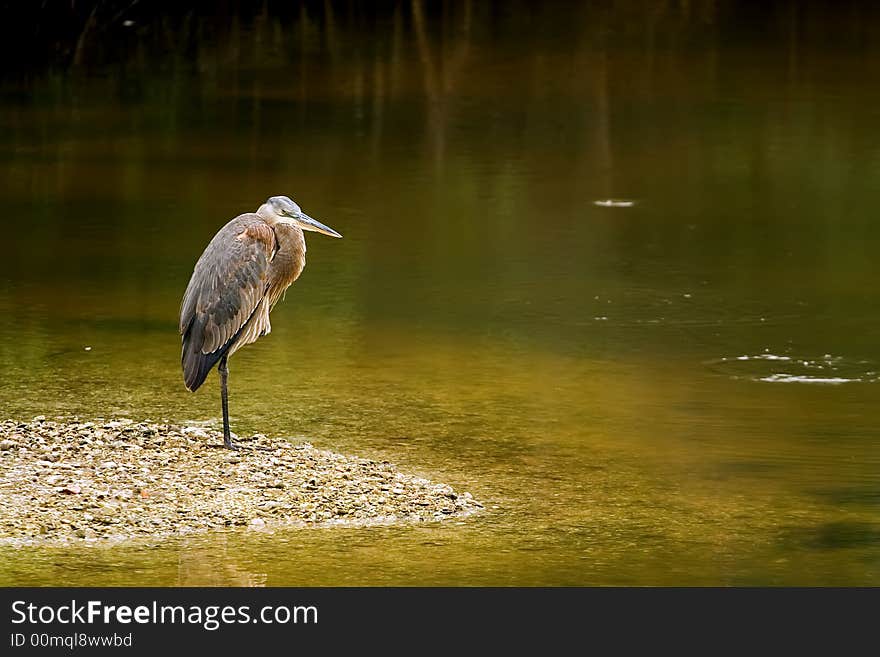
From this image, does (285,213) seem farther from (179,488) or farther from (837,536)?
(837,536)

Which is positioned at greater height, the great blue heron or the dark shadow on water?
the great blue heron

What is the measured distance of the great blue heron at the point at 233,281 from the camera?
884 centimetres

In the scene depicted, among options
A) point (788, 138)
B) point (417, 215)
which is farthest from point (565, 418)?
point (788, 138)

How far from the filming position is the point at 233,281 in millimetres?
8867

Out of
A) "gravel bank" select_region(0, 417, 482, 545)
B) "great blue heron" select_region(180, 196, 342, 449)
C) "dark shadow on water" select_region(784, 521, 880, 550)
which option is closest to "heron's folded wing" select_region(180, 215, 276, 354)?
"great blue heron" select_region(180, 196, 342, 449)

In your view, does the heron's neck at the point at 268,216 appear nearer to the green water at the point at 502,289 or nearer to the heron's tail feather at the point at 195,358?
the heron's tail feather at the point at 195,358

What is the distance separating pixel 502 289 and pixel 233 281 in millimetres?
3686

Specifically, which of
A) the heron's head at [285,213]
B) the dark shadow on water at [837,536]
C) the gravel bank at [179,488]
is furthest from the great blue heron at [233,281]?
the dark shadow on water at [837,536]

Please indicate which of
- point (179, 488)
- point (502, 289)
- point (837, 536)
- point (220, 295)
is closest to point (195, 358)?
point (220, 295)

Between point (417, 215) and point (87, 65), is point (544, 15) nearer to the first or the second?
point (87, 65)

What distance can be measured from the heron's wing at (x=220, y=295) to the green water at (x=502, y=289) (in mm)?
466

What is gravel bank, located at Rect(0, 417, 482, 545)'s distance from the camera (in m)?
7.56

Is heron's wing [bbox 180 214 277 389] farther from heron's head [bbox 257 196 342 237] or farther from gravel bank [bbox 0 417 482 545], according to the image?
gravel bank [bbox 0 417 482 545]

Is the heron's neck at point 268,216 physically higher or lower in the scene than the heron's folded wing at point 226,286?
higher
